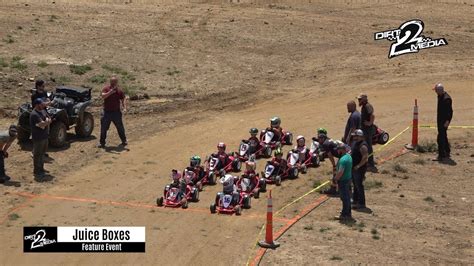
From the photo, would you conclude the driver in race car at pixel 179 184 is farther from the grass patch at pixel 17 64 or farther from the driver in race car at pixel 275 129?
the grass patch at pixel 17 64

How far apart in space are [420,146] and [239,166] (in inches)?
241

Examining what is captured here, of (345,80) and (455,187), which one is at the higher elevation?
(345,80)

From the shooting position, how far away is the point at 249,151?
23188 mm

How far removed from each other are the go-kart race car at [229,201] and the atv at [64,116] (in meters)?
6.71

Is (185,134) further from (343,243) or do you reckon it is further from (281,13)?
(281,13)

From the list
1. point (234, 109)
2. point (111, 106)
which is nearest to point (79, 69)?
point (234, 109)

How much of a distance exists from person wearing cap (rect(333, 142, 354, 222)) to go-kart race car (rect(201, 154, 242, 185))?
3.74 metres

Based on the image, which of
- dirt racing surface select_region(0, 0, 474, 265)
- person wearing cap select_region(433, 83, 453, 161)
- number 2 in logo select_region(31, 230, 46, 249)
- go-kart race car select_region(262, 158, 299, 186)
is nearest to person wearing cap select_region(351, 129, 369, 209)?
dirt racing surface select_region(0, 0, 474, 265)

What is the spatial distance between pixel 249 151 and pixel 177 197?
14.3 ft

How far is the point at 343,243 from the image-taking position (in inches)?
682

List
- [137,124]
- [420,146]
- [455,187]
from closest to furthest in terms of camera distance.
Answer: [455,187], [420,146], [137,124]

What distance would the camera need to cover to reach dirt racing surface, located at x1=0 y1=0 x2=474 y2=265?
17.5 meters

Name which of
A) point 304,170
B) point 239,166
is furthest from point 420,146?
point 239,166

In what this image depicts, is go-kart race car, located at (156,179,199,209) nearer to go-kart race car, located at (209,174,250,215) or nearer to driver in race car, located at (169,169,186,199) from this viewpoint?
driver in race car, located at (169,169,186,199)
